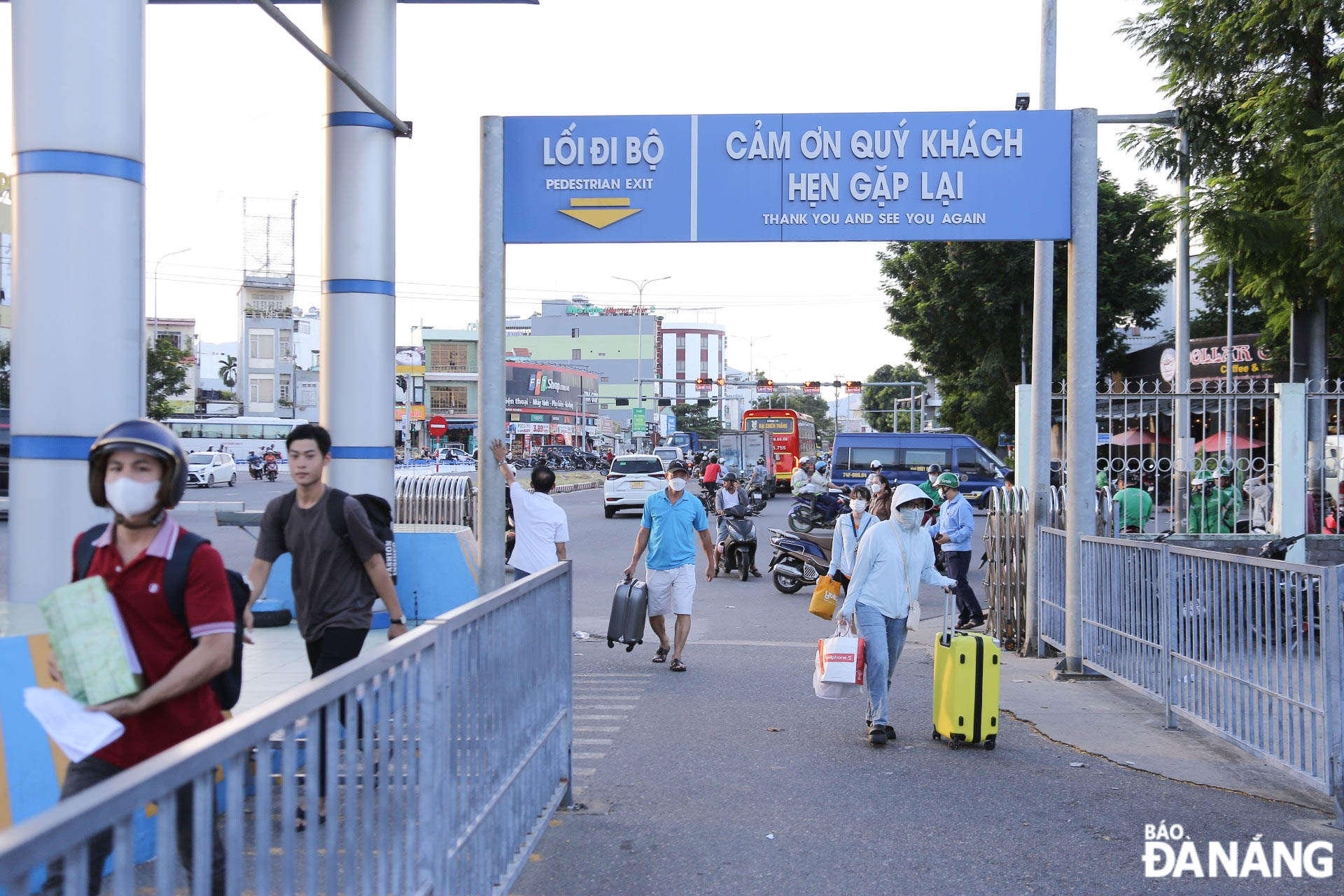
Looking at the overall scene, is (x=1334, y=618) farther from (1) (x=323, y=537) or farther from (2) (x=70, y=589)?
(2) (x=70, y=589)

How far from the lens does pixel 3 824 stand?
4.32m

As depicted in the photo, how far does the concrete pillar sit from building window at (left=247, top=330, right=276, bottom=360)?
90.7m

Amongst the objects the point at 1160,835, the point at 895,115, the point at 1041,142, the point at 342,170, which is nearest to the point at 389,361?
the point at 342,170

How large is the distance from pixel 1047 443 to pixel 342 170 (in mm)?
6677

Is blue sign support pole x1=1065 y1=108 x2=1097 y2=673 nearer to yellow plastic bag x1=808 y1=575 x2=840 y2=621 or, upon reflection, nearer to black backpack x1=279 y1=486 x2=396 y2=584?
yellow plastic bag x1=808 y1=575 x2=840 y2=621

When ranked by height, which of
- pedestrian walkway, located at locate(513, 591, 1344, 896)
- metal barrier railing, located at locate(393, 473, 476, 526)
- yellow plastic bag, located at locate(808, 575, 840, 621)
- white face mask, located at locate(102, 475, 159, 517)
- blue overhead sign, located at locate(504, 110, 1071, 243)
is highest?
blue overhead sign, located at locate(504, 110, 1071, 243)

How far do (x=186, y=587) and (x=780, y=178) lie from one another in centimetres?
659

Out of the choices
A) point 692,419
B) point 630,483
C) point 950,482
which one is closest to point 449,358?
point 692,419

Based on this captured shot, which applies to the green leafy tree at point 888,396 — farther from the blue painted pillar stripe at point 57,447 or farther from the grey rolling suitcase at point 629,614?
the blue painted pillar stripe at point 57,447

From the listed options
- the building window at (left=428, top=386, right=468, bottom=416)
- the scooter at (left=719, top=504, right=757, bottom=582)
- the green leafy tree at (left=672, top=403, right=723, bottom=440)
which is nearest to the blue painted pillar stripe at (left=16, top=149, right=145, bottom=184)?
the scooter at (left=719, top=504, right=757, bottom=582)

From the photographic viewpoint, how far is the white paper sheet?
278 centimetres

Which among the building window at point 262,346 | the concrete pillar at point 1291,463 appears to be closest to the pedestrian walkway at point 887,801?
the concrete pillar at point 1291,463

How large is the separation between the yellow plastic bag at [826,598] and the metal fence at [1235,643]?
6.79 ft

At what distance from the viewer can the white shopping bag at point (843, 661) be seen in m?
7.20
